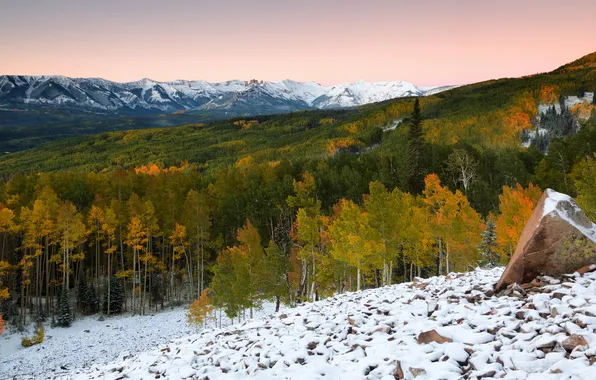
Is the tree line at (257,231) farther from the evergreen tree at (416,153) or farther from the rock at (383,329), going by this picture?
the rock at (383,329)

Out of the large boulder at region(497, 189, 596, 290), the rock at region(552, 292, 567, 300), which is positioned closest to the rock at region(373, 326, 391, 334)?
the rock at region(552, 292, 567, 300)

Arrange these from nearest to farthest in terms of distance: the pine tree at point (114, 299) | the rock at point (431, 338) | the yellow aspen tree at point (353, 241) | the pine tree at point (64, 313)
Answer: the rock at point (431, 338) → the yellow aspen tree at point (353, 241) → the pine tree at point (64, 313) → the pine tree at point (114, 299)

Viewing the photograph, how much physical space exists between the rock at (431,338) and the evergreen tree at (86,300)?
5164 centimetres

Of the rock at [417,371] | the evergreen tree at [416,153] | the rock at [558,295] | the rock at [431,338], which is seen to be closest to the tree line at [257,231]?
the evergreen tree at [416,153]

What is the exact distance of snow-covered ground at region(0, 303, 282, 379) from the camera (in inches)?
1227

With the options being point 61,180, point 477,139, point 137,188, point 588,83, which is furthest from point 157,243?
point 588,83

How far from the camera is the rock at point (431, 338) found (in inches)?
287

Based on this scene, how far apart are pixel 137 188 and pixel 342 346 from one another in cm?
6626

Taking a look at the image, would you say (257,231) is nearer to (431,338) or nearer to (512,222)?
(512,222)

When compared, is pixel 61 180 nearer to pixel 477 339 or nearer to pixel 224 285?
pixel 224 285

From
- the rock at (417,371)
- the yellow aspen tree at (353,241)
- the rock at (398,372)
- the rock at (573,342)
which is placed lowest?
the yellow aspen tree at (353,241)

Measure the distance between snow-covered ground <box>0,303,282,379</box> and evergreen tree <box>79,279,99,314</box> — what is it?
1.93 meters

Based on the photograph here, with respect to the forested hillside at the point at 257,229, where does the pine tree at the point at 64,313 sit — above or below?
below

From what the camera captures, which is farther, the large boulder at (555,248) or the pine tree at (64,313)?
the pine tree at (64,313)
